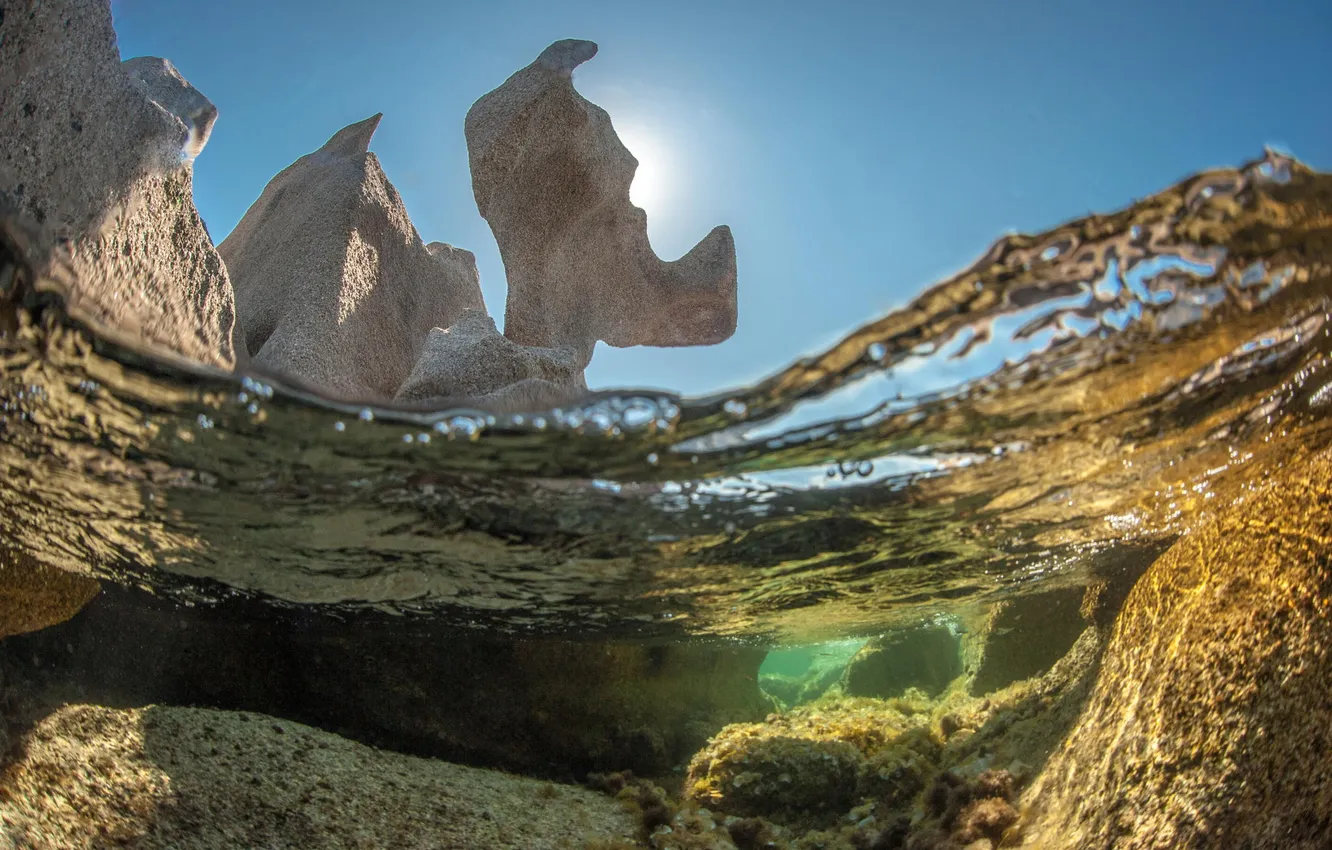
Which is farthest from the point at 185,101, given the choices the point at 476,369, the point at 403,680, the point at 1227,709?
the point at 1227,709

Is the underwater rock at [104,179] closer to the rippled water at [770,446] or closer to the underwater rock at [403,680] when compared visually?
the rippled water at [770,446]

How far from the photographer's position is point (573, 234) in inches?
359

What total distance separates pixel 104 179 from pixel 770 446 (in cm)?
547

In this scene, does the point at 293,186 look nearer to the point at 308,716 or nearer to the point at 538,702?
the point at 308,716

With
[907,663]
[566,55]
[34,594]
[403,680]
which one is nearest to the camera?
[34,594]

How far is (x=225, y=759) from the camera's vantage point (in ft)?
18.0

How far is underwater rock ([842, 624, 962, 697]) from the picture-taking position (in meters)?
14.4

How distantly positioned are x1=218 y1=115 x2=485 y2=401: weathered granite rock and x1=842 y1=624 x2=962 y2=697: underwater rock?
1182cm

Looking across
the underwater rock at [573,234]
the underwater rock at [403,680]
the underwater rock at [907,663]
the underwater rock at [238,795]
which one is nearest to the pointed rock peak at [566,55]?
the underwater rock at [573,234]

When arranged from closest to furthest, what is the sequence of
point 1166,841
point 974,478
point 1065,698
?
point 1166,841, point 974,478, point 1065,698

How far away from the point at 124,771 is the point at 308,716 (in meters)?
3.10

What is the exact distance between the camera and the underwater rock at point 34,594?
563cm

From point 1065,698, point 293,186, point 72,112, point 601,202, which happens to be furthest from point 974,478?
point 293,186

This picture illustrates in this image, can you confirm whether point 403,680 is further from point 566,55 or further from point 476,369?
point 566,55
